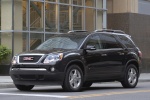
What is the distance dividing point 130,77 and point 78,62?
284 centimetres

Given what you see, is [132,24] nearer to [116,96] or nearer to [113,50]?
[113,50]

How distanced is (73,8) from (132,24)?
5.35 meters

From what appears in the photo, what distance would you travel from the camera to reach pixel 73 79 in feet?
45.0

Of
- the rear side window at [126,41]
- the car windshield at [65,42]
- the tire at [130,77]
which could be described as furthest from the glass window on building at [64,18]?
the car windshield at [65,42]

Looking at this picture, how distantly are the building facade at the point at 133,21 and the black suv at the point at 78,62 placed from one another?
49.2ft

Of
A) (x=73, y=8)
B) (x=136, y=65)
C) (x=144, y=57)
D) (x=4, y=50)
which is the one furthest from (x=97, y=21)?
(x=136, y=65)

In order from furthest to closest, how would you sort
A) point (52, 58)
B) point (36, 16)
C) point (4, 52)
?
point (36, 16) → point (4, 52) → point (52, 58)

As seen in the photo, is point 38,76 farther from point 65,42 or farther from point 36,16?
point 36,16

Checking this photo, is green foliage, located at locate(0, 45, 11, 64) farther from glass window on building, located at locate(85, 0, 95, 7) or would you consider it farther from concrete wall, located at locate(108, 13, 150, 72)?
concrete wall, located at locate(108, 13, 150, 72)

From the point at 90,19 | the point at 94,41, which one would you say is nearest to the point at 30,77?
the point at 94,41

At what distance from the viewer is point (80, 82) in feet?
45.7

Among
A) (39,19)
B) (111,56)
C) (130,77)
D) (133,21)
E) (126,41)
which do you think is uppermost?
(39,19)

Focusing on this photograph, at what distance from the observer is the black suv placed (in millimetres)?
13344

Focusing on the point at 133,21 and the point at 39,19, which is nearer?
the point at 39,19
